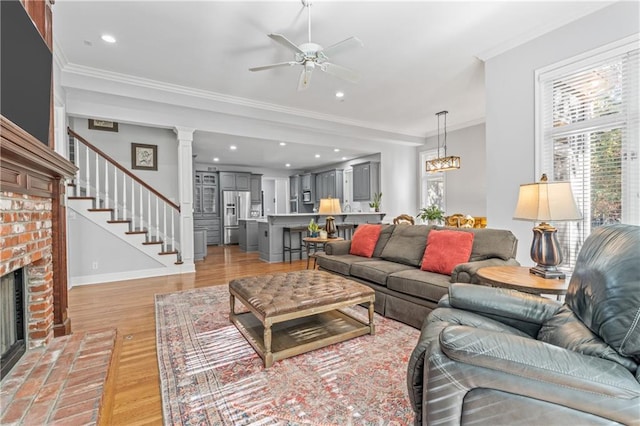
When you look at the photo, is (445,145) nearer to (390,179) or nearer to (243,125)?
(390,179)

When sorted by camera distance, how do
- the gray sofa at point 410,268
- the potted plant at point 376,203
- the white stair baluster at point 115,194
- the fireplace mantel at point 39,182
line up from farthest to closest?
the potted plant at point 376,203
the white stair baluster at point 115,194
the gray sofa at point 410,268
the fireplace mantel at point 39,182

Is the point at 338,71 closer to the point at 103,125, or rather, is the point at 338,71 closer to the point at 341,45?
the point at 341,45

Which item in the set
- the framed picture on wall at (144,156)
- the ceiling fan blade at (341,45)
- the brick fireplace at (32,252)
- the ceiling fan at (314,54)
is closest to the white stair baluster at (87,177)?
the framed picture on wall at (144,156)

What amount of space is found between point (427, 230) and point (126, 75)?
4.55 meters

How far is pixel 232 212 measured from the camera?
9070 millimetres

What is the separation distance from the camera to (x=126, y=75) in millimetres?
4109

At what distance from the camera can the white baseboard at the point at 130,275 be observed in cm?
432

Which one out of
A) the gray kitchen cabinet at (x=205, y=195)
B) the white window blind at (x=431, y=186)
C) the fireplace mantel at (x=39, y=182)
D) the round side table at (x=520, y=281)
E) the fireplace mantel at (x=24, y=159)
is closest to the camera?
the fireplace mantel at (x=24, y=159)

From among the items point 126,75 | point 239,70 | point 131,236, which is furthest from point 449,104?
point 131,236

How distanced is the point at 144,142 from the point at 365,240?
4398mm

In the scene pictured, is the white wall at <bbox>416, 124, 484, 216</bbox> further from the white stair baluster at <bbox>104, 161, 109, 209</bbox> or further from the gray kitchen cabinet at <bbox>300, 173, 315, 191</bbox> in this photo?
the white stair baluster at <bbox>104, 161, 109, 209</bbox>

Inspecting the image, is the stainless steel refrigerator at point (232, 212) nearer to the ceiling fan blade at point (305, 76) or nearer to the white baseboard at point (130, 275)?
the white baseboard at point (130, 275)

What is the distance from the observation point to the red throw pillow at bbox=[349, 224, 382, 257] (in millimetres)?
3777

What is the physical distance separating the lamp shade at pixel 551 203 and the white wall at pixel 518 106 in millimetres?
1491
